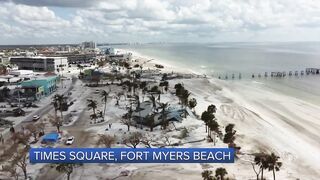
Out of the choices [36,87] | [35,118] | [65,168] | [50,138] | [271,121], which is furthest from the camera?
[36,87]

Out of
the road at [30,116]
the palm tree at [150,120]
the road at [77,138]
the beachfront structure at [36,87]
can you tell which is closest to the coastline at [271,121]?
the palm tree at [150,120]

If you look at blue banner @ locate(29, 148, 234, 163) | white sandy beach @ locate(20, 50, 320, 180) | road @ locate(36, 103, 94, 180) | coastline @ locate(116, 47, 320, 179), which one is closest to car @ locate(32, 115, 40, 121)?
white sandy beach @ locate(20, 50, 320, 180)

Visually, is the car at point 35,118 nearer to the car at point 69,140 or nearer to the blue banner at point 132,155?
the car at point 69,140

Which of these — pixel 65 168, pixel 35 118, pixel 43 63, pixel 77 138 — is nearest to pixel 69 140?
pixel 77 138

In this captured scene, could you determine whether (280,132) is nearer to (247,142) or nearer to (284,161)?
(247,142)

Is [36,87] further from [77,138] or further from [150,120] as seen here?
[150,120]

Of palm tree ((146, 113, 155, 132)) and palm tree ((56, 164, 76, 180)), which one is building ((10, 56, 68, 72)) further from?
palm tree ((56, 164, 76, 180))

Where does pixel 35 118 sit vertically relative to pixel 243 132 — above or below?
above
